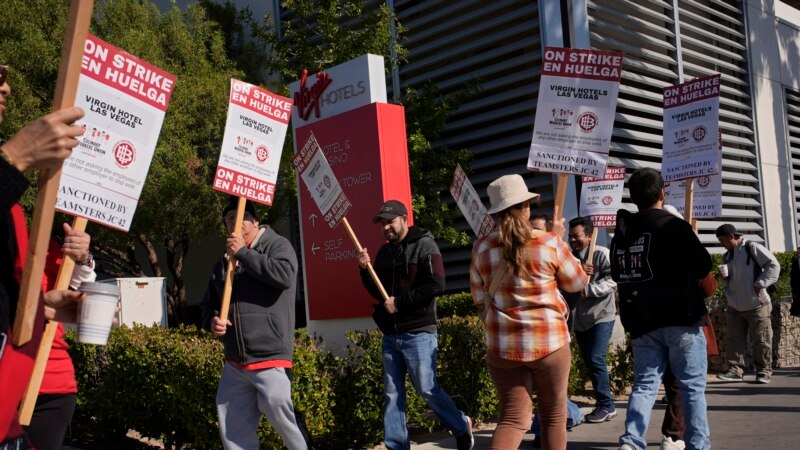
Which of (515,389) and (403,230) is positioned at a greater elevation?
(403,230)

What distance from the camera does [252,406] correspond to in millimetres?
5742

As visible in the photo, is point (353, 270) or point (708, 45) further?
point (708, 45)

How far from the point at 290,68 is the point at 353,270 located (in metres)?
6.22

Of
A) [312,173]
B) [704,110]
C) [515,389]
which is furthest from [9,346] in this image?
[704,110]

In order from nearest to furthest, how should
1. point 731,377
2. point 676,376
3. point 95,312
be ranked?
point 95,312 < point 676,376 < point 731,377

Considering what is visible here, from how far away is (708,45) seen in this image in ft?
54.3

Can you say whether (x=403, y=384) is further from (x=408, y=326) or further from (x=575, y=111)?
(x=575, y=111)

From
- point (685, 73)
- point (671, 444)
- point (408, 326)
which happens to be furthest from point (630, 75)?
point (408, 326)

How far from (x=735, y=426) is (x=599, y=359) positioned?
135cm

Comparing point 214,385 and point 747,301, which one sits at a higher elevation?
point 747,301

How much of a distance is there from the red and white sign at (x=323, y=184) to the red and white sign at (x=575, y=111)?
1622mm

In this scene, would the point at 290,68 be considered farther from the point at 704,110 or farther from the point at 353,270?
the point at 704,110

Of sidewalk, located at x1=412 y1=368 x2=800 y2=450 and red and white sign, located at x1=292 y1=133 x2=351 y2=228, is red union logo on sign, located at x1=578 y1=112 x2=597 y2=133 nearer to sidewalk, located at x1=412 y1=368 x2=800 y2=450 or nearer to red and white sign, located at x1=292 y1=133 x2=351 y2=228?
red and white sign, located at x1=292 y1=133 x2=351 y2=228

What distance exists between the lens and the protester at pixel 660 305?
5895mm
